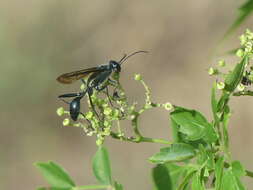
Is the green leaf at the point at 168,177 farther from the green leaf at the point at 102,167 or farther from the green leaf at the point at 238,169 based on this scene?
the green leaf at the point at 238,169

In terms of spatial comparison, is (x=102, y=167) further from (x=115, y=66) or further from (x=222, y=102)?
(x=222, y=102)

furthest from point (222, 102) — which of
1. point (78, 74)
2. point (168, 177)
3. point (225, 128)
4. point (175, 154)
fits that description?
point (78, 74)

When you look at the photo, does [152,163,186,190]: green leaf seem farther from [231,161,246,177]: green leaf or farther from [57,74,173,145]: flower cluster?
[231,161,246,177]: green leaf

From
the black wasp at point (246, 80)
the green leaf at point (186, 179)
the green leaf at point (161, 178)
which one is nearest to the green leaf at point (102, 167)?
the green leaf at point (161, 178)

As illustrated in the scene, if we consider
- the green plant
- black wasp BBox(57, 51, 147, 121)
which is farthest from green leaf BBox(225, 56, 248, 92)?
black wasp BBox(57, 51, 147, 121)

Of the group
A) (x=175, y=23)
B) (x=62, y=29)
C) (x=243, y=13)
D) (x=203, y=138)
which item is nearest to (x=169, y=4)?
(x=175, y=23)

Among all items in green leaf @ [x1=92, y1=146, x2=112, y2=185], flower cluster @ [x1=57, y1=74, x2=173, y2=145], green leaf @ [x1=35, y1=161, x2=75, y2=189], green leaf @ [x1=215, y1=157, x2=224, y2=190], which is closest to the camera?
green leaf @ [x1=215, y1=157, x2=224, y2=190]

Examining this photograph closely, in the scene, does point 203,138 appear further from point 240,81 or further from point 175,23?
point 175,23
